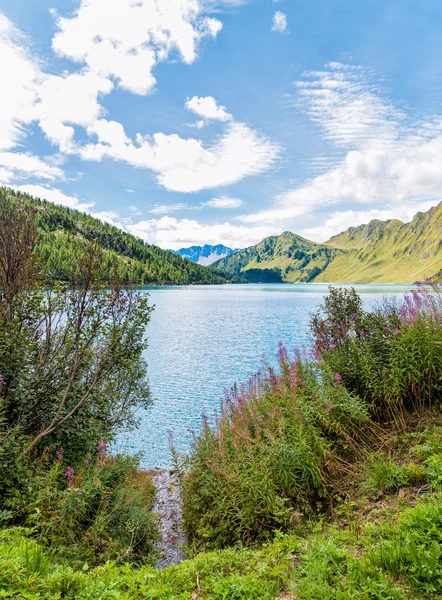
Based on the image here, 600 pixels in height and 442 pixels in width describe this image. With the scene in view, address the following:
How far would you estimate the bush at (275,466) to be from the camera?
6383mm

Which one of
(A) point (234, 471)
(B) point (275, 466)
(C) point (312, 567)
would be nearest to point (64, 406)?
(A) point (234, 471)

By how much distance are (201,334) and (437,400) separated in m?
47.7

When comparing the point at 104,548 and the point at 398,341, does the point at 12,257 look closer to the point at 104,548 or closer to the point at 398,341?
the point at 104,548

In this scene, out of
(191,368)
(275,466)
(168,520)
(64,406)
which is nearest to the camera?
(275,466)

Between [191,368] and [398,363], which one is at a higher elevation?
[398,363]

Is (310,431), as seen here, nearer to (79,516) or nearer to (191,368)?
(79,516)

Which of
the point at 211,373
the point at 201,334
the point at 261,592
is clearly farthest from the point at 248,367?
the point at 261,592

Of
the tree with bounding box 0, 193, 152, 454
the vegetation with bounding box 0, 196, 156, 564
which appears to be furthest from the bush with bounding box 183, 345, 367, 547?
the tree with bounding box 0, 193, 152, 454

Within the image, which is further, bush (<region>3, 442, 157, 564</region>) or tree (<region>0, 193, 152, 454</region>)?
tree (<region>0, 193, 152, 454</region>)

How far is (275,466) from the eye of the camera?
21.6 feet

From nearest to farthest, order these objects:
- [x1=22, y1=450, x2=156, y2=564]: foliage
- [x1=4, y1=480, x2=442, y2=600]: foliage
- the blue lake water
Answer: [x1=4, y1=480, x2=442, y2=600]: foliage < [x1=22, y1=450, x2=156, y2=564]: foliage < the blue lake water

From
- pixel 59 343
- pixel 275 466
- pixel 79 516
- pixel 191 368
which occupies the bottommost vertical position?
pixel 191 368

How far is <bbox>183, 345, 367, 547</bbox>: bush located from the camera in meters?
6.38

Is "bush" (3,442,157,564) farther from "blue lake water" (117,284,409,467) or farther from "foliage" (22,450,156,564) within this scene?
"blue lake water" (117,284,409,467)
